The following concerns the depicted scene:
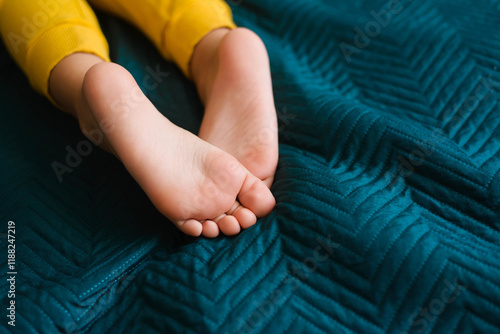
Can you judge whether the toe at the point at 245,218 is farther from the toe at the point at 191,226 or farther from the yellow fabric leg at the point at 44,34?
the yellow fabric leg at the point at 44,34

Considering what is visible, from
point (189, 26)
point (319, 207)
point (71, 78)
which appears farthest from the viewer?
point (189, 26)

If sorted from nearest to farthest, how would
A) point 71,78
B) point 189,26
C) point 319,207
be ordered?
1. point 319,207
2. point 71,78
3. point 189,26

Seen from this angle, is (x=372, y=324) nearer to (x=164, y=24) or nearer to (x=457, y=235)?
(x=457, y=235)

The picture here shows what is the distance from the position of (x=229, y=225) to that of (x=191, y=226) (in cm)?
5

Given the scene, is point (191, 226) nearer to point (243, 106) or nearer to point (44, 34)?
point (243, 106)

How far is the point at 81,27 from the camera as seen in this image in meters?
0.75

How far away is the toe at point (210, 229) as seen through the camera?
0.59 m

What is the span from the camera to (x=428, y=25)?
0.82 metres

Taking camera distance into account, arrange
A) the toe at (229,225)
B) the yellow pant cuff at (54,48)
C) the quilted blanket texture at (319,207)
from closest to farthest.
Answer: the quilted blanket texture at (319,207) → the toe at (229,225) → the yellow pant cuff at (54,48)

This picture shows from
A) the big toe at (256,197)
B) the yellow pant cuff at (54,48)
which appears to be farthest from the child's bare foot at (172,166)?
the yellow pant cuff at (54,48)

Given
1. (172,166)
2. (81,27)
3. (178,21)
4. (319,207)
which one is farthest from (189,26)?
(319,207)

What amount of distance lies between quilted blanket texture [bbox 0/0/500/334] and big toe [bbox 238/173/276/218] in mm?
16

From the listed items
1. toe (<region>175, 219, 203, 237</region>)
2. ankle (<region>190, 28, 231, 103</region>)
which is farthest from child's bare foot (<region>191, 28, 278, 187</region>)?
toe (<region>175, 219, 203, 237</region>)

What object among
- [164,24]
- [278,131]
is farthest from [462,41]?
[164,24]
